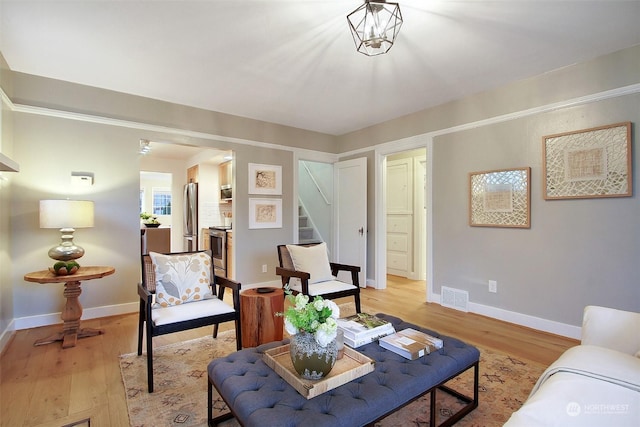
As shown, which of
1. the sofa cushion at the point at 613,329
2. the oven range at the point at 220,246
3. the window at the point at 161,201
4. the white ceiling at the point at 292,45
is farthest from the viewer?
the window at the point at 161,201

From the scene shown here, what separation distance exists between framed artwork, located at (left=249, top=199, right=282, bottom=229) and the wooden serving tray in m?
3.00

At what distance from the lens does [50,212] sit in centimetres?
272

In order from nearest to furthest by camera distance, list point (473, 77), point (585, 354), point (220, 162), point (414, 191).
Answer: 1. point (585, 354)
2. point (473, 77)
3. point (414, 191)
4. point (220, 162)

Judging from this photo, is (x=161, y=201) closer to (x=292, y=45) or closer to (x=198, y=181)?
(x=198, y=181)

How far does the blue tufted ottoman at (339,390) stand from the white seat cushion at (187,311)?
28.0 inches

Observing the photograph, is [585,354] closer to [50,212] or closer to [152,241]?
[50,212]

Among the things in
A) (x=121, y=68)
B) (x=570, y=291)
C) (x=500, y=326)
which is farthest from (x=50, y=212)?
(x=570, y=291)

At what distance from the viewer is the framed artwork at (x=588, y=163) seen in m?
2.61

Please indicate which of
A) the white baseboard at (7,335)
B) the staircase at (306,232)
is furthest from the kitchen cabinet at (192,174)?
the white baseboard at (7,335)

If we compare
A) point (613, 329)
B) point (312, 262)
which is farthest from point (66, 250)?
point (613, 329)

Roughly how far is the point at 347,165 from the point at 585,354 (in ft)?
13.8

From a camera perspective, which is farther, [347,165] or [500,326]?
[347,165]

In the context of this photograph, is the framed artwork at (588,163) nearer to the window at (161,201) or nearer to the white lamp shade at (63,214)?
the white lamp shade at (63,214)
